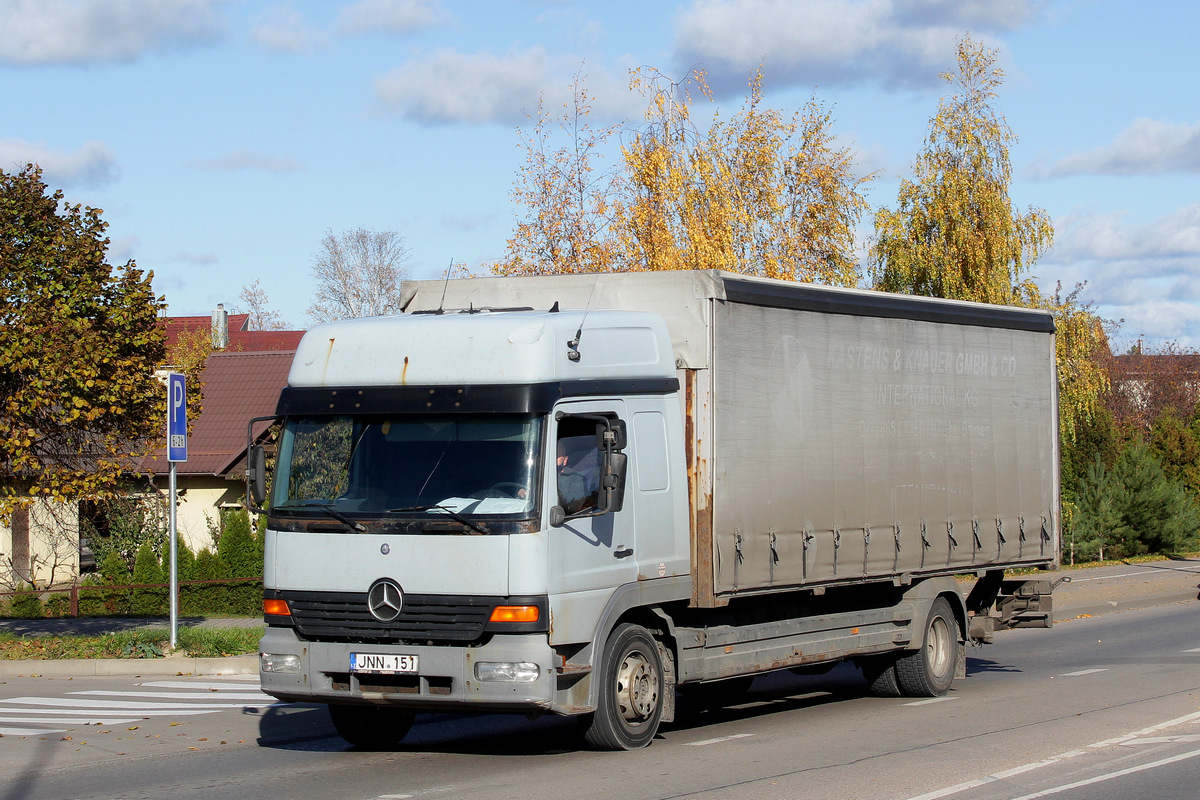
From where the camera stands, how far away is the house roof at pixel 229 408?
109 ft

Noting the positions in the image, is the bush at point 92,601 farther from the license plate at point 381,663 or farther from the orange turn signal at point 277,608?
the license plate at point 381,663

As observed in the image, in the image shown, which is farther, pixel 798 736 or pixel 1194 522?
pixel 1194 522

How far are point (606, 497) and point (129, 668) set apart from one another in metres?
8.96

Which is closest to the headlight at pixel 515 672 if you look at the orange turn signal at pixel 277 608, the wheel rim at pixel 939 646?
the orange turn signal at pixel 277 608

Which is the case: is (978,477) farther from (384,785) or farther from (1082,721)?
(384,785)

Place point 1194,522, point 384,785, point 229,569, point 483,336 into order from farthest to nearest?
point 1194,522 < point 229,569 < point 483,336 < point 384,785

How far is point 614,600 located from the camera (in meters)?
9.35

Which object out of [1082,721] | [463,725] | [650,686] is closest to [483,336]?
[650,686]

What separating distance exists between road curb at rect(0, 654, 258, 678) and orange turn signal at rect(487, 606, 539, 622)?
7.74m

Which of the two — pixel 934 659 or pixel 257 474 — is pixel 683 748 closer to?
pixel 257 474

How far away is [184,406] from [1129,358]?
235 feet

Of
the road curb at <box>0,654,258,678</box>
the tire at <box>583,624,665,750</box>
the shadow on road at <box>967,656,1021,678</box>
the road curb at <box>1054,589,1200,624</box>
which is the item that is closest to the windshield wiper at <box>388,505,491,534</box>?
the tire at <box>583,624,665,750</box>

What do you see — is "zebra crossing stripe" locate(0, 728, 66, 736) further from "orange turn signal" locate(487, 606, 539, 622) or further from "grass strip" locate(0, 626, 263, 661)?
"grass strip" locate(0, 626, 263, 661)

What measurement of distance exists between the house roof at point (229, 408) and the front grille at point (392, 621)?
74.2ft
